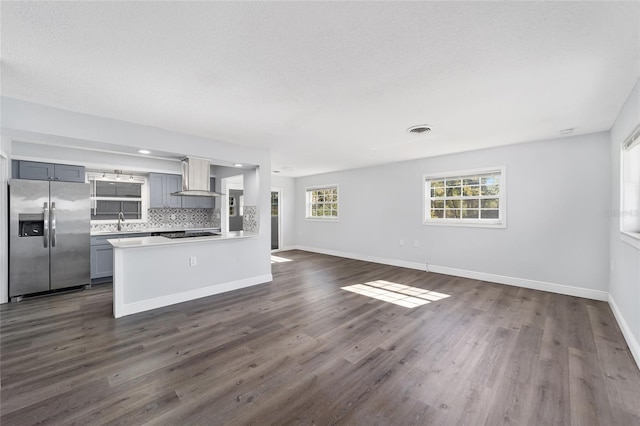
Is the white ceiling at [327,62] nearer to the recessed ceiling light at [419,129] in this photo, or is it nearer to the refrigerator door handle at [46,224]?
the recessed ceiling light at [419,129]

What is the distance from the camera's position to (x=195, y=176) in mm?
3916

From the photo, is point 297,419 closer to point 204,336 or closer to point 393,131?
point 204,336

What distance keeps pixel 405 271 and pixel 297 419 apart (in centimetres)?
427

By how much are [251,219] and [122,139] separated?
2.12 meters

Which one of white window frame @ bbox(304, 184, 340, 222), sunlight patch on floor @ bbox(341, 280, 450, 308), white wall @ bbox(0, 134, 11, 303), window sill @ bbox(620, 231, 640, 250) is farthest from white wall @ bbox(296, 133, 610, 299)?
white wall @ bbox(0, 134, 11, 303)

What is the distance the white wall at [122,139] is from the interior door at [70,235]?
567 millimetres

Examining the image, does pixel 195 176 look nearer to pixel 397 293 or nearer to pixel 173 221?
pixel 173 221

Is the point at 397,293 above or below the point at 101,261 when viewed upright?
below

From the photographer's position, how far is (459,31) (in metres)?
1.62

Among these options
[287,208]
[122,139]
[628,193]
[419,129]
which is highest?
[419,129]

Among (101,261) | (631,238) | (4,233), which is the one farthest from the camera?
(101,261)

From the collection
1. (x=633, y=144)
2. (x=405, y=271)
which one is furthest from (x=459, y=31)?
(x=405, y=271)

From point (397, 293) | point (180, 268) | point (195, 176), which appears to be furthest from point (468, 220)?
point (180, 268)

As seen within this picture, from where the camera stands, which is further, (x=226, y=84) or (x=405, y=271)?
(x=405, y=271)
